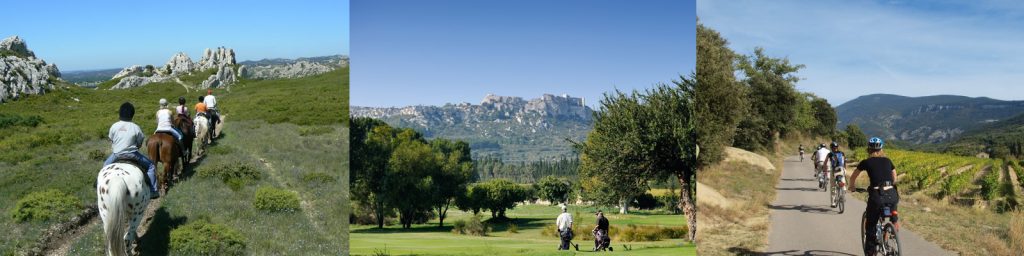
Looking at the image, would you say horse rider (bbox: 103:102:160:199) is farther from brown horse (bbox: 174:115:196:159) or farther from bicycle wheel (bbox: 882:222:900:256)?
bicycle wheel (bbox: 882:222:900:256)

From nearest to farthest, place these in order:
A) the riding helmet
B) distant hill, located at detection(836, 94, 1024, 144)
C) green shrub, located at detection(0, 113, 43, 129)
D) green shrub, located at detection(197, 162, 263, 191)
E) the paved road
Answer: the paved road → distant hill, located at detection(836, 94, 1024, 144) → the riding helmet → green shrub, located at detection(197, 162, 263, 191) → green shrub, located at detection(0, 113, 43, 129)

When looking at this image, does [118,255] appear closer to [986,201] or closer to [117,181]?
[117,181]

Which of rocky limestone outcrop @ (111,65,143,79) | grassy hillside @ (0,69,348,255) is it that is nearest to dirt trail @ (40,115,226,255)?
grassy hillside @ (0,69,348,255)

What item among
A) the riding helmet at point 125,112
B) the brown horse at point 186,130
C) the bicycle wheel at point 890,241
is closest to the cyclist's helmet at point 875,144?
the bicycle wheel at point 890,241

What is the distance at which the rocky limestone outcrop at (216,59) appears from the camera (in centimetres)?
2789

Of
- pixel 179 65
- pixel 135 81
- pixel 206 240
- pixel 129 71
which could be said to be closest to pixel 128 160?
pixel 206 240

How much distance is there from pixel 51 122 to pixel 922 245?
21154mm

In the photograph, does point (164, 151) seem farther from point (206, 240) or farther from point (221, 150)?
point (221, 150)

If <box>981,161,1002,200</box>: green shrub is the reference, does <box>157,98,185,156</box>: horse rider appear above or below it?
above

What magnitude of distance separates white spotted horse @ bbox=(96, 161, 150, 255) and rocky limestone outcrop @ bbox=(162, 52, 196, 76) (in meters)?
15.7

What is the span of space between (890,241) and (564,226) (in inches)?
220

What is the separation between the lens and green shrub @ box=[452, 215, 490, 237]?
1367cm

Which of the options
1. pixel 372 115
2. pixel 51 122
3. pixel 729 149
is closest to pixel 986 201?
pixel 729 149

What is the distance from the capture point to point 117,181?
10719 mm
